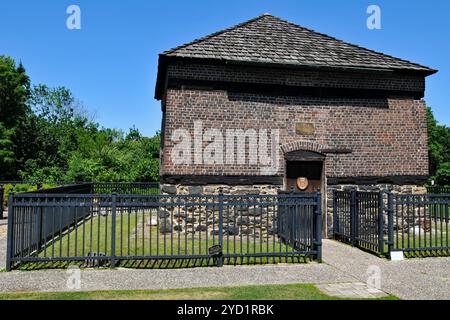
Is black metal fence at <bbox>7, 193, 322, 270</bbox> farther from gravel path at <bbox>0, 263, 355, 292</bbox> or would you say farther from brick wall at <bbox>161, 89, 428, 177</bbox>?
brick wall at <bbox>161, 89, 428, 177</bbox>

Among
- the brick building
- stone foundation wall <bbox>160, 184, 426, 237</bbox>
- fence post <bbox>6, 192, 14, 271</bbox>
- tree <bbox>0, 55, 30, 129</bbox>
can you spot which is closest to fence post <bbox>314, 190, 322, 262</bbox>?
stone foundation wall <bbox>160, 184, 426, 237</bbox>

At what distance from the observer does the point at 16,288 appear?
5973 mm

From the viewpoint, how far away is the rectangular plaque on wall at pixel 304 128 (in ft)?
40.0

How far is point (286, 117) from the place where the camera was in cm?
1217

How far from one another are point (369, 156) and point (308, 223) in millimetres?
5175

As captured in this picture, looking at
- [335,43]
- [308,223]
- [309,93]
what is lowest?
[308,223]

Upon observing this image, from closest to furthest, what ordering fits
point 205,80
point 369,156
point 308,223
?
point 308,223, point 205,80, point 369,156

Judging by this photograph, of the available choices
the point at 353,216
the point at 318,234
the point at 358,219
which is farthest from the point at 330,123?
the point at 318,234

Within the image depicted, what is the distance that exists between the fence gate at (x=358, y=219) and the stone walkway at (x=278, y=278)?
1.23 m

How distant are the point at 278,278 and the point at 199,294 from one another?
5.43 feet

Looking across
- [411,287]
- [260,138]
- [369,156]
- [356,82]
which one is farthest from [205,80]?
[411,287]

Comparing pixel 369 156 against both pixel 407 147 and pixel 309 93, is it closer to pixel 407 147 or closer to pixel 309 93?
pixel 407 147
